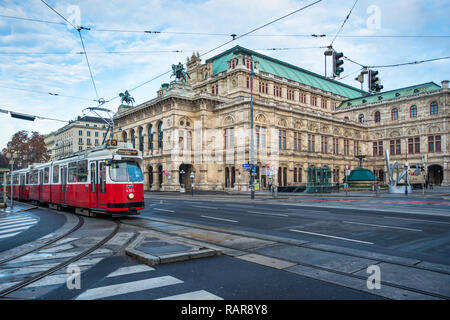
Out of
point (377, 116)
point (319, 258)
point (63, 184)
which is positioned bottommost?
point (319, 258)

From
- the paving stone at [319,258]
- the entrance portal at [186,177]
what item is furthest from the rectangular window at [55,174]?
the entrance portal at [186,177]

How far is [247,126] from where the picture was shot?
1858 inches

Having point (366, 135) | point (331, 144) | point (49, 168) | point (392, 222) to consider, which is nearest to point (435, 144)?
Result: point (366, 135)

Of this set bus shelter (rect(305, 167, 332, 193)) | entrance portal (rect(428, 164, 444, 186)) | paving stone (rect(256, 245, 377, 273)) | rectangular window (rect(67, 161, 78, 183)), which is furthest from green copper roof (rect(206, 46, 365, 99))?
paving stone (rect(256, 245, 377, 273))

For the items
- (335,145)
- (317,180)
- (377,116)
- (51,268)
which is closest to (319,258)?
(51,268)

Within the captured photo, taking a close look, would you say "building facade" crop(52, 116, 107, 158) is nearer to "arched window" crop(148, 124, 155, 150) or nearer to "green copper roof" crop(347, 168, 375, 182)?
"arched window" crop(148, 124, 155, 150)

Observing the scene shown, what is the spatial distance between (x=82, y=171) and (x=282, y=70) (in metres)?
54.6

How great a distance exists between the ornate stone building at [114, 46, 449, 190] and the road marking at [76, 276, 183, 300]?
126 ft

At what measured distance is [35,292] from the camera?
5238mm

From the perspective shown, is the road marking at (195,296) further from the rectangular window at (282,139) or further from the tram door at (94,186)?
the rectangular window at (282,139)

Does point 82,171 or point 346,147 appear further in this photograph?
point 346,147

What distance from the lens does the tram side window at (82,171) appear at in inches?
634

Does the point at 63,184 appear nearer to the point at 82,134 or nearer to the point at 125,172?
the point at 125,172

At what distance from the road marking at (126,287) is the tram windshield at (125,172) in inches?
378
